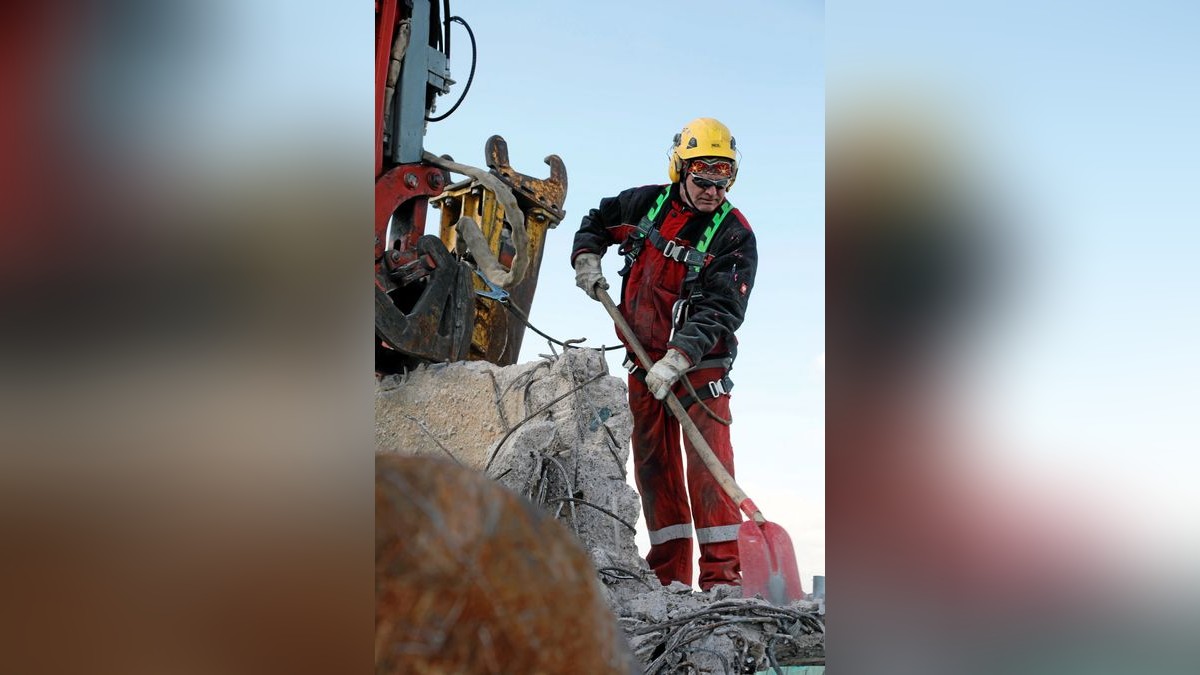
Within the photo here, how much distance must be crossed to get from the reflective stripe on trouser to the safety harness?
0.03 m

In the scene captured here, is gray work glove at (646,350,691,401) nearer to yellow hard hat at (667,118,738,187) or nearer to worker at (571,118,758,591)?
worker at (571,118,758,591)

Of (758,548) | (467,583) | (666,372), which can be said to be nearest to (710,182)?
(666,372)

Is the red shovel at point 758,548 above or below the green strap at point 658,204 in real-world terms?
below

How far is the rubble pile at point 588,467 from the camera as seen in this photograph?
10.9 feet

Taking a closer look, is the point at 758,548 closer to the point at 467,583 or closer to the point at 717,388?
the point at 717,388

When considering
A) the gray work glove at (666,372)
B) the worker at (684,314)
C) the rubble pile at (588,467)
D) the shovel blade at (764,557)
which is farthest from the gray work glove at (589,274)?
the shovel blade at (764,557)

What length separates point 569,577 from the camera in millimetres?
823

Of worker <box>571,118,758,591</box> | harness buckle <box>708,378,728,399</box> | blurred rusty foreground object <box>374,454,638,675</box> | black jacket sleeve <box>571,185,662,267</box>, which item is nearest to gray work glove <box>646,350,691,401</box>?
worker <box>571,118,758,591</box>

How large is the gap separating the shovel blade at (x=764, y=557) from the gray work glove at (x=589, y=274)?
3.51ft

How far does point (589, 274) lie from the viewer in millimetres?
4266

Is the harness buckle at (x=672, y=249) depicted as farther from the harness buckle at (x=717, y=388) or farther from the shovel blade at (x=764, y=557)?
the shovel blade at (x=764, y=557)

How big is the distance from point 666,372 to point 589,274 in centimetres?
51
